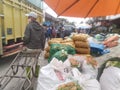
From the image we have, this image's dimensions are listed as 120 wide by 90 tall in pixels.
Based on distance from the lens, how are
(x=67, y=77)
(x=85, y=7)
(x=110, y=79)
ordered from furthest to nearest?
(x=85, y=7)
(x=67, y=77)
(x=110, y=79)

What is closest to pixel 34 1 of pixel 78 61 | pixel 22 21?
pixel 22 21

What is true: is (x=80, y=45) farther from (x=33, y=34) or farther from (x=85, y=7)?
(x=85, y=7)

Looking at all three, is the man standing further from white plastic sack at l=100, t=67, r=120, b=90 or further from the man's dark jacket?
white plastic sack at l=100, t=67, r=120, b=90

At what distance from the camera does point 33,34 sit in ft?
23.1

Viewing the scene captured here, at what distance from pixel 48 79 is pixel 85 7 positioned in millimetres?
1091

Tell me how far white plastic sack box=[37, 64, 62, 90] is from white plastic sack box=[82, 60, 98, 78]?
587 millimetres

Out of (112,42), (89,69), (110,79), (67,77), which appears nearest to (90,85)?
(110,79)

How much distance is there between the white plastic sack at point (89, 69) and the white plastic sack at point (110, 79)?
447mm

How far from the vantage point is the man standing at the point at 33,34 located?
696cm

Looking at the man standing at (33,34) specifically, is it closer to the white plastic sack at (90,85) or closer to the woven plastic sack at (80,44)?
the woven plastic sack at (80,44)

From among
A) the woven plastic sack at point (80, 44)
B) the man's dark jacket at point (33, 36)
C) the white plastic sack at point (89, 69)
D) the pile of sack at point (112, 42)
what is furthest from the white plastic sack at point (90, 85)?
the pile of sack at point (112, 42)

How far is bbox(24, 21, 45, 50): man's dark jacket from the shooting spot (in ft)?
22.9

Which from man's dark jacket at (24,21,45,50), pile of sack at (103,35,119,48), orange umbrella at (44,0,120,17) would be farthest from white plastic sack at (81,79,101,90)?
pile of sack at (103,35,119,48)

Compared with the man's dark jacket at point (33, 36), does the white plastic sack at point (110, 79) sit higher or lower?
lower
